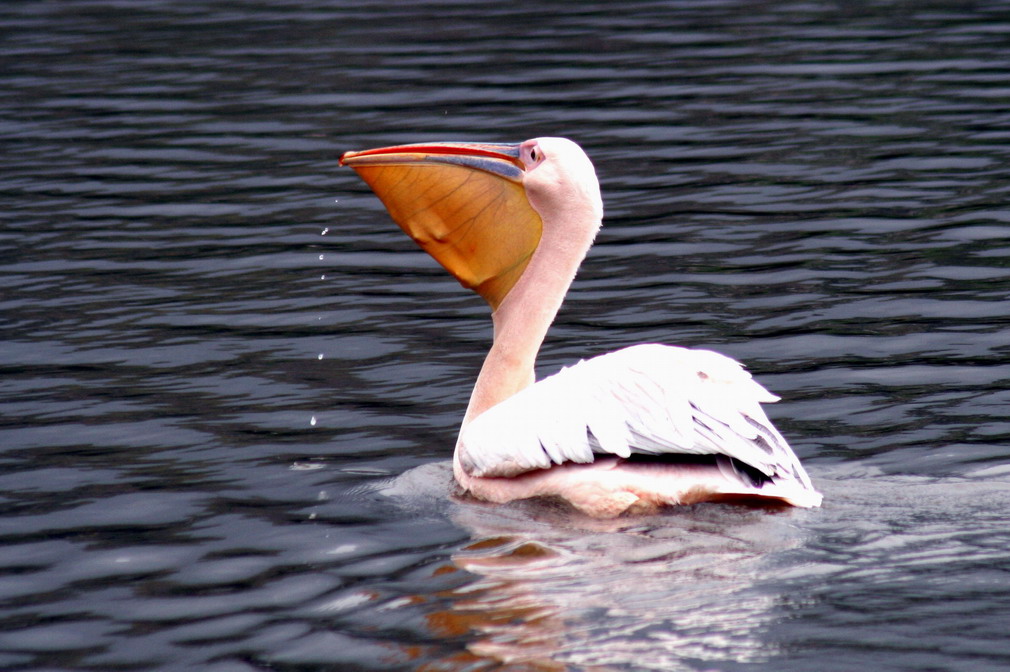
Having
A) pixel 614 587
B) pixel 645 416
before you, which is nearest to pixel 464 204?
pixel 645 416

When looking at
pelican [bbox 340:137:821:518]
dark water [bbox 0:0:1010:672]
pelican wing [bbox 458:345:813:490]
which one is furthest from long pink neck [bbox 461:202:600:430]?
pelican wing [bbox 458:345:813:490]

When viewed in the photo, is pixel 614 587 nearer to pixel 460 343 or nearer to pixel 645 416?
pixel 645 416

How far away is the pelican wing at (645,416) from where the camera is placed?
14.8ft

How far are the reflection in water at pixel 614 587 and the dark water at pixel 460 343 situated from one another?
0.01 m

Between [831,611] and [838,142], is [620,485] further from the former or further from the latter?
[838,142]

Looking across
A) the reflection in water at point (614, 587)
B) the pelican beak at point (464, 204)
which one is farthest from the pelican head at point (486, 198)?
the reflection in water at point (614, 587)

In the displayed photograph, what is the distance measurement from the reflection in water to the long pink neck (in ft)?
1.84

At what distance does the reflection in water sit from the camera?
3639 millimetres

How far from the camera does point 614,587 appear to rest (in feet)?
13.3

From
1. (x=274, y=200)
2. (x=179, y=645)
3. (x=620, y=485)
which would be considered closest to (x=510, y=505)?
(x=620, y=485)

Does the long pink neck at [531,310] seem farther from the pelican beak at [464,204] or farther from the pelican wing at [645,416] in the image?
the pelican wing at [645,416]

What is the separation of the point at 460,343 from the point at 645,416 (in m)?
2.42

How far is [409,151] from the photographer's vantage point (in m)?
5.40

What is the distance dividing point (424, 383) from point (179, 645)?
255 cm
